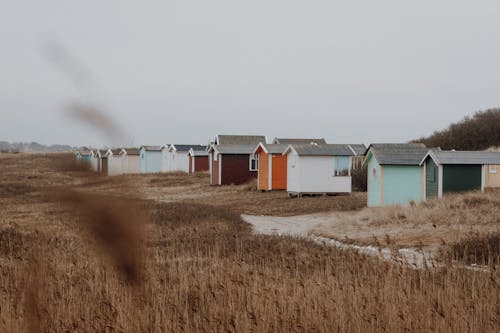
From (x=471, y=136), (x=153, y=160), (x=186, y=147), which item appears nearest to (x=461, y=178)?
(x=471, y=136)

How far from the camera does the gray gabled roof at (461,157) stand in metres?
24.9

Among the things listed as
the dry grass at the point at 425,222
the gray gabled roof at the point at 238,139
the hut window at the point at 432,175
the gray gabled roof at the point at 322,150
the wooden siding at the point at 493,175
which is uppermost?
the gray gabled roof at the point at 238,139

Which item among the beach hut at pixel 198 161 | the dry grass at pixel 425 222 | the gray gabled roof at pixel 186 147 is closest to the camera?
the dry grass at pixel 425 222

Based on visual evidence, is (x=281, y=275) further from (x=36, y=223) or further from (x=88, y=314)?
(x=36, y=223)

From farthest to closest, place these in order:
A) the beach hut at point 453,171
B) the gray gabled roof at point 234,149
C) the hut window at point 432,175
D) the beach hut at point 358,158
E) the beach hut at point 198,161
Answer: the beach hut at point 198,161 → the gray gabled roof at point 234,149 → the beach hut at point 358,158 → the hut window at point 432,175 → the beach hut at point 453,171

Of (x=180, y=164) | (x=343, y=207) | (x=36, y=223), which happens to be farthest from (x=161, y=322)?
(x=180, y=164)

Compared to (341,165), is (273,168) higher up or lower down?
lower down

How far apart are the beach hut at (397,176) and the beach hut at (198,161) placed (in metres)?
33.2

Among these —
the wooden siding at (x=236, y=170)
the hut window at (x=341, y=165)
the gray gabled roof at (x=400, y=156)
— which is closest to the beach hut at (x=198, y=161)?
the wooden siding at (x=236, y=170)

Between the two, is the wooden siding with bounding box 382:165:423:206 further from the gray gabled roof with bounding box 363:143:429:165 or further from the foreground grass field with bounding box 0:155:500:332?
the foreground grass field with bounding box 0:155:500:332

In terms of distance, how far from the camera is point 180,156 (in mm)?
63938

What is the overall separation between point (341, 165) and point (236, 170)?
1213 centimetres

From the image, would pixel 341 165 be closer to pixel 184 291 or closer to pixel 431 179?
pixel 431 179

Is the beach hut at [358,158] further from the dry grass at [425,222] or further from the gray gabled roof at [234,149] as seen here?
the dry grass at [425,222]
